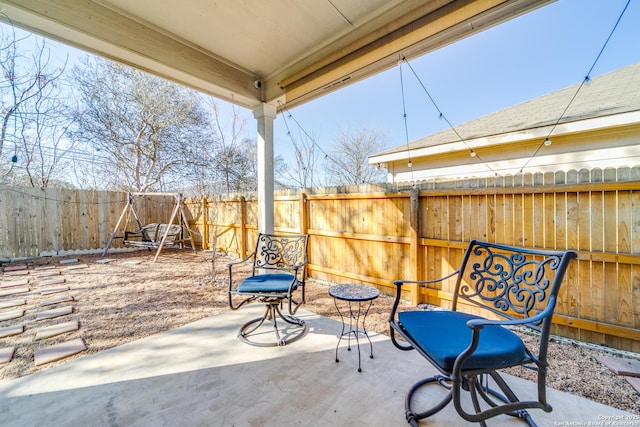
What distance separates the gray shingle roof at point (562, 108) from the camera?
350cm

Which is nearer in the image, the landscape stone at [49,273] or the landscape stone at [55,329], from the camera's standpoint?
the landscape stone at [55,329]

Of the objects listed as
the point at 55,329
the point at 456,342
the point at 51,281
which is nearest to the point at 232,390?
the point at 456,342

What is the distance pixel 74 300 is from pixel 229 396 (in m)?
3.23

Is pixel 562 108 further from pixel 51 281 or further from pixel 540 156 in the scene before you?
pixel 51 281

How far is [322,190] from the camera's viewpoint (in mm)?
4094

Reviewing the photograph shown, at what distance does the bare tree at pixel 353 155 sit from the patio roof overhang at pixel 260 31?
20.4ft

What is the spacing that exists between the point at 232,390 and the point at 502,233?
2.85 m

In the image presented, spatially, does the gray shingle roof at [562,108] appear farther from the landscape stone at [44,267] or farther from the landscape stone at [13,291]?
the landscape stone at [44,267]

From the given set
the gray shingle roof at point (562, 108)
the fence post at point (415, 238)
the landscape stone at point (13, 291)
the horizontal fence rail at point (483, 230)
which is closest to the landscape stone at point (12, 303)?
the landscape stone at point (13, 291)

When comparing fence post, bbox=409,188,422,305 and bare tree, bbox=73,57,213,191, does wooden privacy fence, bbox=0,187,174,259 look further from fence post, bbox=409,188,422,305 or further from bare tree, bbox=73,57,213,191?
fence post, bbox=409,188,422,305

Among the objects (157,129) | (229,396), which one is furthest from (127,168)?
(229,396)

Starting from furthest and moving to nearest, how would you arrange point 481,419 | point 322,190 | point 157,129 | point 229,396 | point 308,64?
point 157,129
point 322,190
point 308,64
point 229,396
point 481,419

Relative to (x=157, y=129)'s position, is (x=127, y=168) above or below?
below

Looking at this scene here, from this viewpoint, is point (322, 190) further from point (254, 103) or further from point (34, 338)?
point (34, 338)
